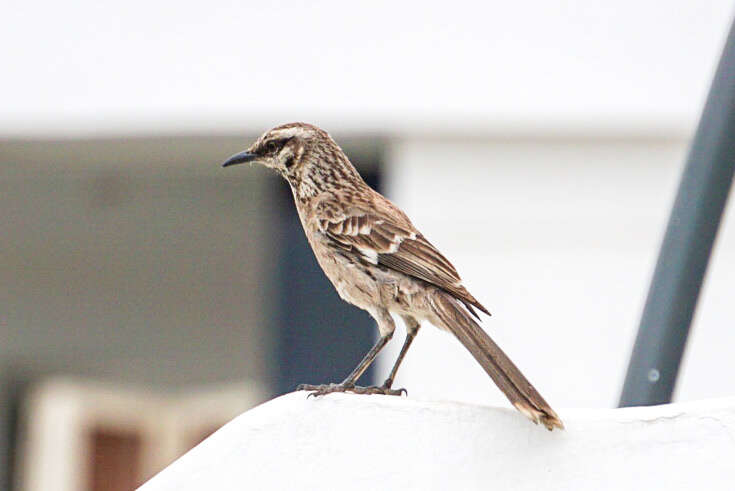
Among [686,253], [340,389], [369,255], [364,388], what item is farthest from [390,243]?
[686,253]

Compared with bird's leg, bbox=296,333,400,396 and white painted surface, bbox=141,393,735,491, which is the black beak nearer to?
bird's leg, bbox=296,333,400,396

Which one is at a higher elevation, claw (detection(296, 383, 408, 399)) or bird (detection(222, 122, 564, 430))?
bird (detection(222, 122, 564, 430))

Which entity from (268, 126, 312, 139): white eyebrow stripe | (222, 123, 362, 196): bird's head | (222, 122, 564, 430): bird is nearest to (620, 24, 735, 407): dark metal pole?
(222, 122, 564, 430): bird

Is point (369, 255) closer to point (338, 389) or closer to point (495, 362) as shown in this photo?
point (338, 389)

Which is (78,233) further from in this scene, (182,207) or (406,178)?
(406,178)

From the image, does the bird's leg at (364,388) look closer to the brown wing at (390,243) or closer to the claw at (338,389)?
the claw at (338,389)
